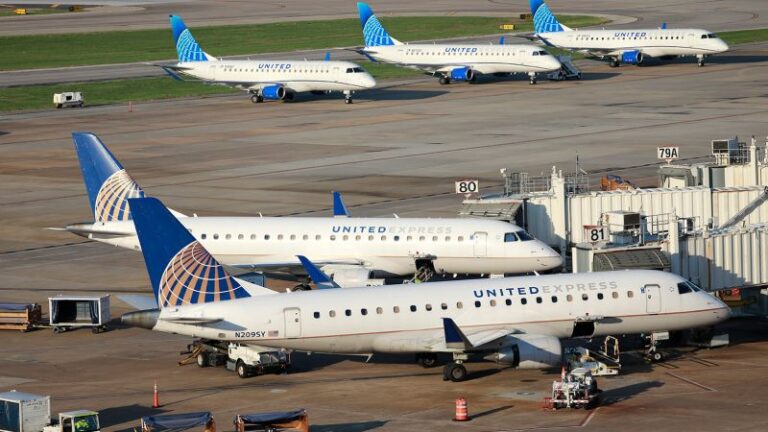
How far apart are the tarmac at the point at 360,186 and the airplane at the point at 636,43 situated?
237 centimetres

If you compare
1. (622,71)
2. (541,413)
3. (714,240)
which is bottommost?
(541,413)

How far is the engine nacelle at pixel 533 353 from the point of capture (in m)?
48.2

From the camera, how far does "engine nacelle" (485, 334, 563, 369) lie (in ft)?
158

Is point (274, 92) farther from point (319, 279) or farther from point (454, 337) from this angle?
point (454, 337)

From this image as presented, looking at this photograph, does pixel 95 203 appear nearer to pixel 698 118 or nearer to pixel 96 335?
pixel 96 335

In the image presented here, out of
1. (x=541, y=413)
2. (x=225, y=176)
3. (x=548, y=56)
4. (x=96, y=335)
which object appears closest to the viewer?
(x=541, y=413)

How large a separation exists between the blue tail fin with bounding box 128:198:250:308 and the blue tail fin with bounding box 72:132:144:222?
17.3 meters

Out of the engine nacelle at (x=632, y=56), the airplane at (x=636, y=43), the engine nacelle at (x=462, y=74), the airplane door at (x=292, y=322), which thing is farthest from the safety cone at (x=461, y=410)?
the engine nacelle at (x=632, y=56)

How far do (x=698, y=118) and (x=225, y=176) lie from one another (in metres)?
41.9

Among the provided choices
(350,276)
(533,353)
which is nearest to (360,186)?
(350,276)

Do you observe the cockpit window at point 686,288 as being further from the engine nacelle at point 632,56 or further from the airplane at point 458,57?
the engine nacelle at point 632,56

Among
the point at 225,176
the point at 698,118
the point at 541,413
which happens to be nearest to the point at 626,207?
the point at 541,413

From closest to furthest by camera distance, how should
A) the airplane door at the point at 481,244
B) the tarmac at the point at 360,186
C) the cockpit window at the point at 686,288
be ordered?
the tarmac at the point at 360,186, the cockpit window at the point at 686,288, the airplane door at the point at 481,244

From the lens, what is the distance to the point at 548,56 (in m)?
150
